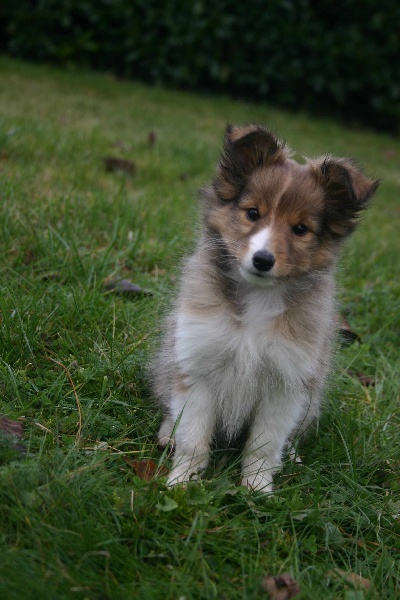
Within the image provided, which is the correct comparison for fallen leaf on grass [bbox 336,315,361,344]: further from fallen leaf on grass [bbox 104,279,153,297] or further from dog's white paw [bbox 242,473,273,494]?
dog's white paw [bbox 242,473,273,494]

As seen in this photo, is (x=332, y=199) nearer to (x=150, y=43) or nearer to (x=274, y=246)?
(x=274, y=246)

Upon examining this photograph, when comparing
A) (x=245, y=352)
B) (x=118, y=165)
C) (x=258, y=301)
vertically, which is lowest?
(x=118, y=165)

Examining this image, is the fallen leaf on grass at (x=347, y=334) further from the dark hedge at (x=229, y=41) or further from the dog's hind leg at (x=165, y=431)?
the dark hedge at (x=229, y=41)

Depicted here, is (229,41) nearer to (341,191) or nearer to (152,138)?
(152,138)

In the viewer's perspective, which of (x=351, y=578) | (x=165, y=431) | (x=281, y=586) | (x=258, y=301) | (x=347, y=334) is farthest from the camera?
(x=347, y=334)

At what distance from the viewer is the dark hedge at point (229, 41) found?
1240 cm

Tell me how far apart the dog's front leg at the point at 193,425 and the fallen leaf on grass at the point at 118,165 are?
4.02 m

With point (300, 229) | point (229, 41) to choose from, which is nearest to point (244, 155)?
point (300, 229)

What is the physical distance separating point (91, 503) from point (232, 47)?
37.9 ft

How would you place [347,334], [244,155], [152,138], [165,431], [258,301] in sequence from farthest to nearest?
[152,138], [347,334], [165,431], [244,155], [258,301]

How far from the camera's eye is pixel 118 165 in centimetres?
688

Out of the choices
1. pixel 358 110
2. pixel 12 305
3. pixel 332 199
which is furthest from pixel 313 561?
pixel 358 110

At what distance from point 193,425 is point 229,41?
1090 centimetres

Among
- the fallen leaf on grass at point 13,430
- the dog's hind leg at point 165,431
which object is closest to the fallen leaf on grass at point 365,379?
the dog's hind leg at point 165,431
